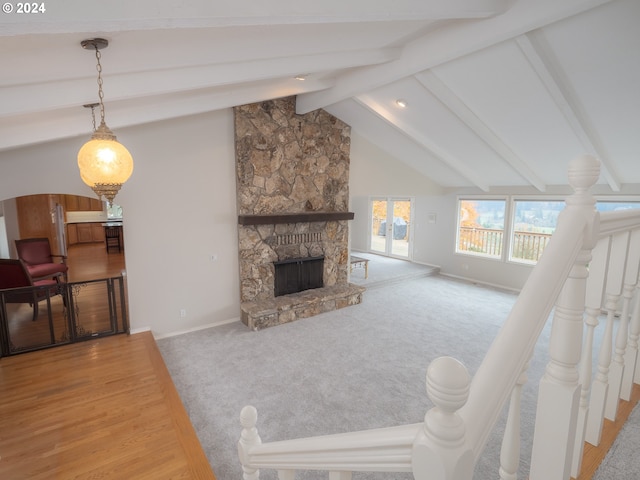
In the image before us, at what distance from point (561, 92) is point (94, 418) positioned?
5.34m

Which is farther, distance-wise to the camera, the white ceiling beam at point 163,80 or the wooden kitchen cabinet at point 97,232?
the wooden kitchen cabinet at point 97,232

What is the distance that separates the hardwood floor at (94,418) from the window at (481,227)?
678 centimetres

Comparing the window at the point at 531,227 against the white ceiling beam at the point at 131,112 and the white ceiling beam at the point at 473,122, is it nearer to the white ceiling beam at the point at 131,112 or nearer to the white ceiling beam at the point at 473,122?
the white ceiling beam at the point at 473,122

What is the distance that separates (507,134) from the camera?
480 centimetres

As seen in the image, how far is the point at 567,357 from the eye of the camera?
834 mm

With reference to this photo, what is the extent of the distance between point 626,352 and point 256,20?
222 cm

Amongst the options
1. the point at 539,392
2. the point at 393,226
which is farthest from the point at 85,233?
the point at 539,392

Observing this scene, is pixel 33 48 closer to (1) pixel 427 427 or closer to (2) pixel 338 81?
(1) pixel 427 427

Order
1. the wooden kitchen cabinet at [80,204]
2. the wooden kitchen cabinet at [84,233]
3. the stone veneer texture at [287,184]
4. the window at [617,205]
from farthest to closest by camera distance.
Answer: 1. the wooden kitchen cabinet at [84,233]
2. the wooden kitchen cabinet at [80,204]
3. the window at [617,205]
4. the stone veneer texture at [287,184]

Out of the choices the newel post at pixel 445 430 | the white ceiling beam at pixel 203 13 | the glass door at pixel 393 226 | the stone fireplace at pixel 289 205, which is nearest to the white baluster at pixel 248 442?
the newel post at pixel 445 430

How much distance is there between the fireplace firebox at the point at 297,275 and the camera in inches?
226

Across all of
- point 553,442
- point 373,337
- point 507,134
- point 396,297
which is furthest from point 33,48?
point 396,297

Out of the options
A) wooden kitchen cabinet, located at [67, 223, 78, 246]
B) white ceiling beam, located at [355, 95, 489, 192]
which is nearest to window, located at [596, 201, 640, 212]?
white ceiling beam, located at [355, 95, 489, 192]

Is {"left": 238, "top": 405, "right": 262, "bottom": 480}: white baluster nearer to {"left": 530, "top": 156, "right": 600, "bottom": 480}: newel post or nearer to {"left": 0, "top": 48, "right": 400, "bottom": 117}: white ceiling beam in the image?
{"left": 530, "top": 156, "right": 600, "bottom": 480}: newel post
